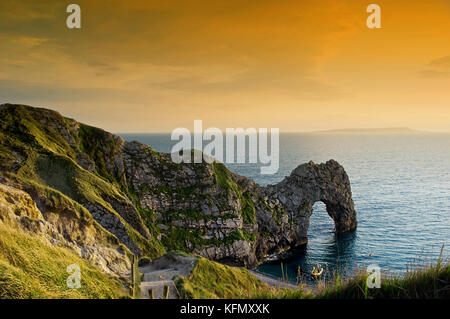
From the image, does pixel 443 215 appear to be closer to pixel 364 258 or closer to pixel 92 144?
pixel 364 258

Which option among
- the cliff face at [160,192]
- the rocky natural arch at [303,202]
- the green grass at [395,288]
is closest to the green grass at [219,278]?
the green grass at [395,288]

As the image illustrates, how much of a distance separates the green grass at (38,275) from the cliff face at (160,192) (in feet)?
84.7

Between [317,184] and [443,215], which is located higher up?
[317,184]

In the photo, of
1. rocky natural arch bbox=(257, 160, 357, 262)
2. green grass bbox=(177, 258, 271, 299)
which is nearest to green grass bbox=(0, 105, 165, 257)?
green grass bbox=(177, 258, 271, 299)

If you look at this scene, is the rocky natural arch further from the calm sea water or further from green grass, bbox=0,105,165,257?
green grass, bbox=0,105,165,257

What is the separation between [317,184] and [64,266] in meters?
75.5

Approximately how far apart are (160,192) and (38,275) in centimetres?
5031

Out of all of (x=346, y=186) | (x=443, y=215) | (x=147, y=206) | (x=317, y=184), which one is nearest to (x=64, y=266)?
(x=147, y=206)

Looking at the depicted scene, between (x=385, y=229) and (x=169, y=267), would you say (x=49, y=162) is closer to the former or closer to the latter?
(x=169, y=267)

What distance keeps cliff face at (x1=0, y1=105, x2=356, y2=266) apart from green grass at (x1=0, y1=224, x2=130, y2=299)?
25.8 metres

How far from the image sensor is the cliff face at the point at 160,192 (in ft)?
132

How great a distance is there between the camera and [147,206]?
58.7 m
